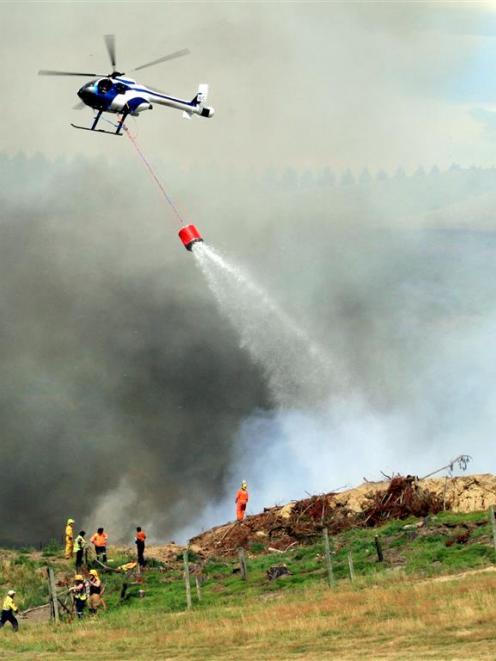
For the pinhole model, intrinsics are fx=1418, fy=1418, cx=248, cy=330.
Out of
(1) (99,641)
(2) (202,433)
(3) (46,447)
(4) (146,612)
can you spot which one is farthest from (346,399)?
(1) (99,641)

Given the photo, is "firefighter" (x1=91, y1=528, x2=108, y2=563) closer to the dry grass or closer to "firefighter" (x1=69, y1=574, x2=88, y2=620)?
"firefighter" (x1=69, y1=574, x2=88, y2=620)

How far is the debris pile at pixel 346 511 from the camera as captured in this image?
53.2m

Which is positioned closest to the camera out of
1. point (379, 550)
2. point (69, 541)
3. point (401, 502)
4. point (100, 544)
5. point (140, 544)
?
point (379, 550)

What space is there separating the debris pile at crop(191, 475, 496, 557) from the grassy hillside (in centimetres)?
101

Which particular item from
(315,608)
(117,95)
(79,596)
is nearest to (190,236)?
(117,95)

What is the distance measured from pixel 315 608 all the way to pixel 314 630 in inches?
95.0

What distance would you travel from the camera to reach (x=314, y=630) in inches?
1448

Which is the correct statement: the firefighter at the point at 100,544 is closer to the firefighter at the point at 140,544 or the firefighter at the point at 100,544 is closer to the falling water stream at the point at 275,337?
the firefighter at the point at 140,544

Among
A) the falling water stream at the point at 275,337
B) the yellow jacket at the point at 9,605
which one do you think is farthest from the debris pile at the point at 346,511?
the falling water stream at the point at 275,337

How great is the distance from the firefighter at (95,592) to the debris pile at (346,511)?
789 cm

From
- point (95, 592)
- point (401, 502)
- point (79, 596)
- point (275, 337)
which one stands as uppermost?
point (275, 337)

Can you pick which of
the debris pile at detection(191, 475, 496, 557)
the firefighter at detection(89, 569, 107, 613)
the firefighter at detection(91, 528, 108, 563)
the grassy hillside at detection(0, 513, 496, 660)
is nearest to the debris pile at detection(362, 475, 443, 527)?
the debris pile at detection(191, 475, 496, 557)

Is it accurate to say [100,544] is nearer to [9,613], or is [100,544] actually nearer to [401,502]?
[9,613]

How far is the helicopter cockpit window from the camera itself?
58.1 meters
